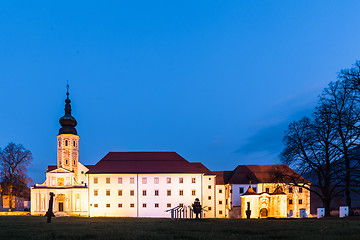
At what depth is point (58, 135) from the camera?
238ft

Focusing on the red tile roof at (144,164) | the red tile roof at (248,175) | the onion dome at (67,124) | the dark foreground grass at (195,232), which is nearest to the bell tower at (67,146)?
the onion dome at (67,124)

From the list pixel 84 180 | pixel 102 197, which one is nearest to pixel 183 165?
A: pixel 102 197

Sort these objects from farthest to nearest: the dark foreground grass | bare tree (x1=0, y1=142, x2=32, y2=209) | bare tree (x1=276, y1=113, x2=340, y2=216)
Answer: bare tree (x1=0, y1=142, x2=32, y2=209) → bare tree (x1=276, y1=113, x2=340, y2=216) → the dark foreground grass

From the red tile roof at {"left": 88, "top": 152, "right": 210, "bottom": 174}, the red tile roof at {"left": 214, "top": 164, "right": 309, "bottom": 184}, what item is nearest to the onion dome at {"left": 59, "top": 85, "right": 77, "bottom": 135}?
the red tile roof at {"left": 88, "top": 152, "right": 210, "bottom": 174}

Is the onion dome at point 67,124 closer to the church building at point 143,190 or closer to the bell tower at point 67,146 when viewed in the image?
the bell tower at point 67,146

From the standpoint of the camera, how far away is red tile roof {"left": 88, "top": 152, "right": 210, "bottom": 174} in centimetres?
6688

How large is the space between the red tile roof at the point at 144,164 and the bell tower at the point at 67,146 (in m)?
6.36

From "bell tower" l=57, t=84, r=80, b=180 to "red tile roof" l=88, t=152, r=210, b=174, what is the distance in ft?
20.9

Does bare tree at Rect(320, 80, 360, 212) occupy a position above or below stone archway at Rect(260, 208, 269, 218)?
above

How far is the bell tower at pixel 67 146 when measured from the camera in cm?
7144

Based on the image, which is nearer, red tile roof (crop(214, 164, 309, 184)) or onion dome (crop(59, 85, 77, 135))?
red tile roof (crop(214, 164, 309, 184))

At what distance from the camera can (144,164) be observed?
225 feet

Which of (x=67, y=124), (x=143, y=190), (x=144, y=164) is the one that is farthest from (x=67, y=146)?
(x=143, y=190)

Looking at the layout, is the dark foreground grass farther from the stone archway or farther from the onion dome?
the onion dome
